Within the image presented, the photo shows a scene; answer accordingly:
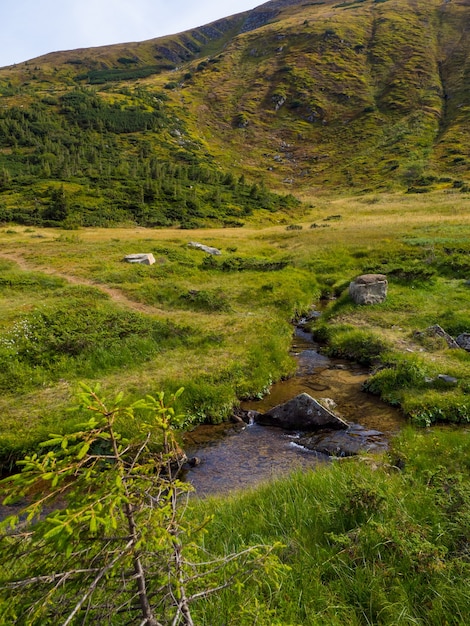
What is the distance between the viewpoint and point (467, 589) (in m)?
3.70

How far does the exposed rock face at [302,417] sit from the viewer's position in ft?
39.3

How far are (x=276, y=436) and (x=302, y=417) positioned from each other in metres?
1.08

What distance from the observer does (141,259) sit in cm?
3159

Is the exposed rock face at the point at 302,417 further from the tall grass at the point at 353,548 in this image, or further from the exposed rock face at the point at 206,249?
the exposed rock face at the point at 206,249

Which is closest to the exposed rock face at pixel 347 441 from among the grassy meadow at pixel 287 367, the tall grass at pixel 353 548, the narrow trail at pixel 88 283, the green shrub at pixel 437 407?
the grassy meadow at pixel 287 367

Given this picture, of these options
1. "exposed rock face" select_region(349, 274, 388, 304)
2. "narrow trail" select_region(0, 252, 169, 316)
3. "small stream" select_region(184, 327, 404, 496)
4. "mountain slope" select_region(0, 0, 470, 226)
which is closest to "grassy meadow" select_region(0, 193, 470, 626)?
"narrow trail" select_region(0, 252, 169, 316)

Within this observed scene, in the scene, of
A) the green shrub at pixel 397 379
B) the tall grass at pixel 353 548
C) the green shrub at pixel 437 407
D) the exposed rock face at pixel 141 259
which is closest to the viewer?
the tall grass at pixel 353 548

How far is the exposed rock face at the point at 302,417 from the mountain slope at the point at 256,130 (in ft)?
161

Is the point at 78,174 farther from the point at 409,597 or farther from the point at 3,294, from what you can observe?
the point at 409,597

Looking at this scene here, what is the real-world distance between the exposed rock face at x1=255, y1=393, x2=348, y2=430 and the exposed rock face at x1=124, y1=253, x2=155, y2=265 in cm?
2167

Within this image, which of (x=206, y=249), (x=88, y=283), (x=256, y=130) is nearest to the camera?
(x=88, y=283)

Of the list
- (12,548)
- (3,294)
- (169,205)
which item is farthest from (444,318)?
(169,205)

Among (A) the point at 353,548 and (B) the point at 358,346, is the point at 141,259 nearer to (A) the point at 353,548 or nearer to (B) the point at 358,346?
(B) the point at 358,346

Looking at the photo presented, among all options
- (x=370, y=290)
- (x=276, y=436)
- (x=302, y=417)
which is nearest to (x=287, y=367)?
(x=302, y=417)
